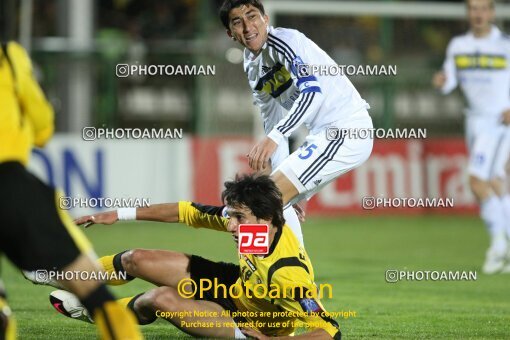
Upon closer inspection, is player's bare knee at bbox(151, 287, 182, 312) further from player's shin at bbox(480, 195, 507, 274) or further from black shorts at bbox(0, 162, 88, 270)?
player's shin at bbox(480, 195, 507, 274)

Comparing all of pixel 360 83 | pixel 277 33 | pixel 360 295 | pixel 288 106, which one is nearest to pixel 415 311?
pixel 360 295

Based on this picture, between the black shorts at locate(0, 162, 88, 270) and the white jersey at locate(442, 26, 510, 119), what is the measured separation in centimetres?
828

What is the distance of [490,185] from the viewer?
38.4ft

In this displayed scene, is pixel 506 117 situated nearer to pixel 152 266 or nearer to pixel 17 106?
pixel 152 266

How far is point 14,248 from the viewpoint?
4.23 meters

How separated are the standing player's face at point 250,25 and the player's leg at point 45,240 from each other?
268 cm

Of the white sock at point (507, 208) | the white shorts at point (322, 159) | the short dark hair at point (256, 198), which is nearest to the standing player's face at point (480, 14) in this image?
the white sock at point (507, 208)

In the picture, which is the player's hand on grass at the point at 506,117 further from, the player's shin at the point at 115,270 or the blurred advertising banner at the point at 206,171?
the player's shin at the point at 115,270

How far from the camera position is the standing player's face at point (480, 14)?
11.6 meters

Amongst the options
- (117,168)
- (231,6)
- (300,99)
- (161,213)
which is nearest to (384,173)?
(117,168)

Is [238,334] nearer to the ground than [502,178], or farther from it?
nearer to the ground

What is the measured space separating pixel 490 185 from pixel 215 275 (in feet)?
20.2

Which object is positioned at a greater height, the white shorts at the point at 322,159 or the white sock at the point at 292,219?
the white shorts at the point at 322,159

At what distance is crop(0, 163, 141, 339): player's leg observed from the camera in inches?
164
